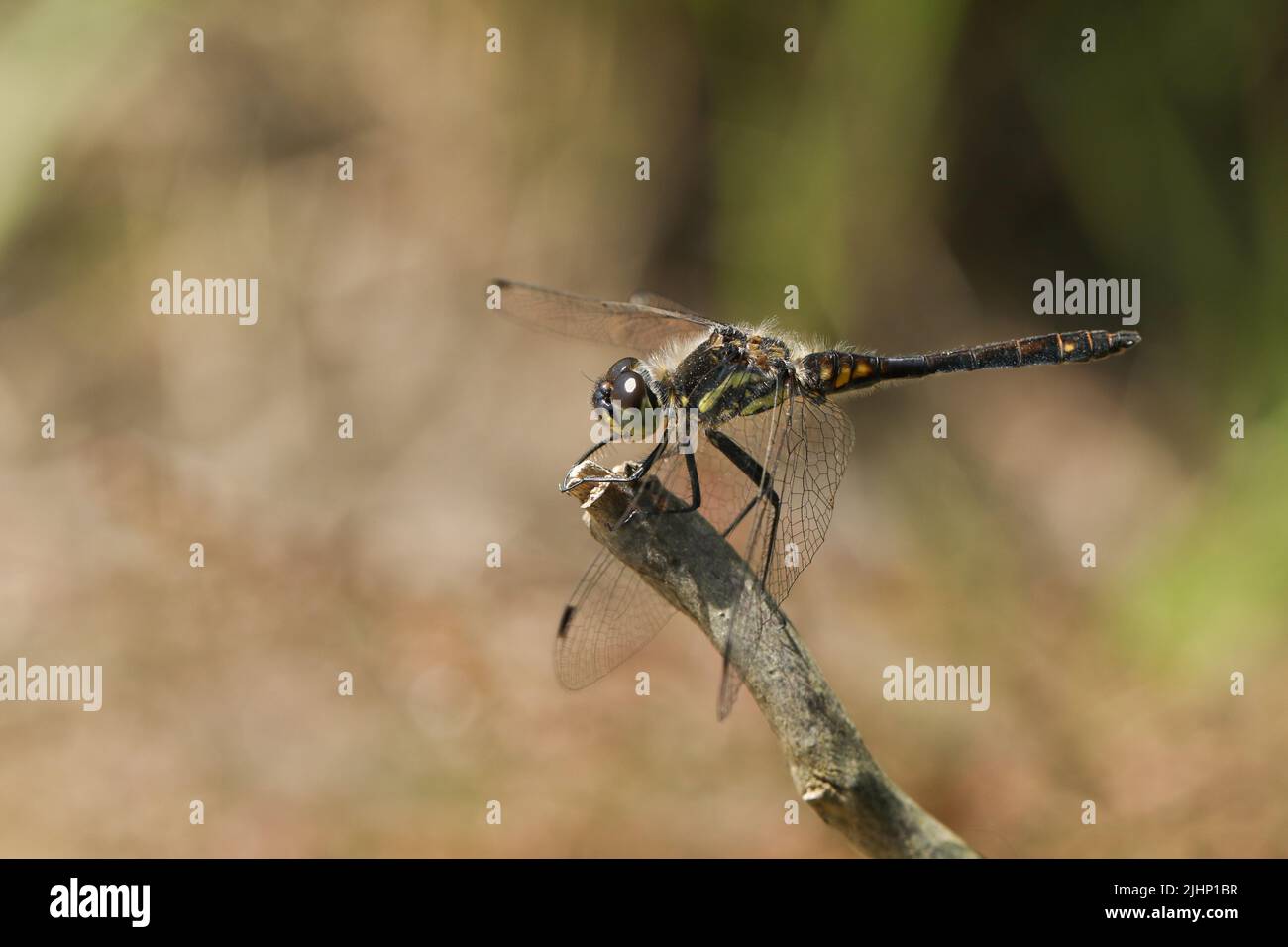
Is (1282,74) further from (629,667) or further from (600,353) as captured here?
(629,667)

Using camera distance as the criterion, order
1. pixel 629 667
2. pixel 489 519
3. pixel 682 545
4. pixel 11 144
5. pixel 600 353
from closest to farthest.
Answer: pixel 682 545
pixel 629 667
pixel 11 144
pixel 489 519
pixel 600 353

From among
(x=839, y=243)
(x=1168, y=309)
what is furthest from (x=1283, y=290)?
(x=839, y=243)

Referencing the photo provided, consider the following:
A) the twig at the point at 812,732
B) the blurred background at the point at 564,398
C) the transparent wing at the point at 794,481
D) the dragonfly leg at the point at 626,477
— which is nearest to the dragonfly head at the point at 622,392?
the dragonfly leg at the point at 626,477

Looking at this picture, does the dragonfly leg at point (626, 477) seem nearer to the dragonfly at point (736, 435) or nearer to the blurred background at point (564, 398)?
the dragonfly at point (736, 435)

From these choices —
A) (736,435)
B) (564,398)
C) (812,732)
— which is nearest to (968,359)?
(736,435)

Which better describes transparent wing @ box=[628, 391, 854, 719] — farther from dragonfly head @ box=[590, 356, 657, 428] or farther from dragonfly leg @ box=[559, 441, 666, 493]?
dragonfly head @ box=[590, 356, 657, 428]

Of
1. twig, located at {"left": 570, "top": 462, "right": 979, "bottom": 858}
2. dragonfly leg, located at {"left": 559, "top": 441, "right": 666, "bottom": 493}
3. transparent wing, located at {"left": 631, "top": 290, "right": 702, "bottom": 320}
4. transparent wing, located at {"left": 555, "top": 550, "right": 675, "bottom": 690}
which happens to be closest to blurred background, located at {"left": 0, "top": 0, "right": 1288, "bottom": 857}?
transparent wing, located at {"left": 631, "top": 290, "right": 702, "bottom": 320}
